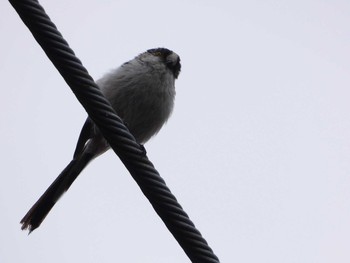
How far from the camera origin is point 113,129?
96.5 inches

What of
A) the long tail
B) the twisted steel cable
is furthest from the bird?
the twisted steel cable

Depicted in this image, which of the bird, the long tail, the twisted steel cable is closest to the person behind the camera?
the twisted steel cable

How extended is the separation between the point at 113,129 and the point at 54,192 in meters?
2.03

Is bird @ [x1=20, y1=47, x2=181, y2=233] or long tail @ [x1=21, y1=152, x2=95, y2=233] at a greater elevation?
bird @ [x1=20, y1=47, x2=181, y2=233]

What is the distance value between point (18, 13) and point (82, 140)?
7.86 feet

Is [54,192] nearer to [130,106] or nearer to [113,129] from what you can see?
[130,106]

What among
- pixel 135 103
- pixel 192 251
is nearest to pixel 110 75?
pixel 135 103

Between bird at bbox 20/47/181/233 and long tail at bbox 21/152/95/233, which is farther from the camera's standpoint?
bird at bbox 20/47/181/233

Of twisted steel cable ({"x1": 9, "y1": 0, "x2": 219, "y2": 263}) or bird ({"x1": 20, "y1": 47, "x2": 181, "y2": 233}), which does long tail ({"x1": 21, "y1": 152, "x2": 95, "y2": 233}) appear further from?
twisted steel cable ({"x1": 9, "y1": 0, "x2": 219, "y2": 263})

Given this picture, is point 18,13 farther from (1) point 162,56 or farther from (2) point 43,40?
(1) point 162,56

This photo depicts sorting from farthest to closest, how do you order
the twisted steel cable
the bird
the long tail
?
the bird, the long tail, the twisted steel cable

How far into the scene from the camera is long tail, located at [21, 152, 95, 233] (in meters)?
4.00

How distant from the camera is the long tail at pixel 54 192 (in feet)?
13.1

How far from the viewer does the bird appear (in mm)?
4504
